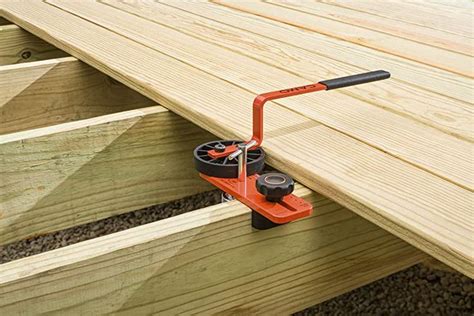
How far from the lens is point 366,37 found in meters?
2.32

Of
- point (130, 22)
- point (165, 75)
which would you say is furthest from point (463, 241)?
point (130, 22)

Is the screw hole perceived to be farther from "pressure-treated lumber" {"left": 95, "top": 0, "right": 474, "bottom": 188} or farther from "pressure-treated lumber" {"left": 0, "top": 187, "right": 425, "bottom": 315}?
"pressure-treated lumber" {"left": 0, "top": 187, "right": 425, "bottom": 315}

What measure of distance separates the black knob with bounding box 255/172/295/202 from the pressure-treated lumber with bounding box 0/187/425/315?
0.15 feet

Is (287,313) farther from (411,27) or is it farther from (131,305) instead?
(411,27)

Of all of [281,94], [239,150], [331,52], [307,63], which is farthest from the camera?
[331,52]

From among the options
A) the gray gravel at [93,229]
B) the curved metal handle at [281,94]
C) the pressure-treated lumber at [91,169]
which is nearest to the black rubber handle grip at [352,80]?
the curved metal handle at [281,94]

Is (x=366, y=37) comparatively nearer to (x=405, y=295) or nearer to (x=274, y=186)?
(x=405, y=295)

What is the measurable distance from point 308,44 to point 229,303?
1133 mm

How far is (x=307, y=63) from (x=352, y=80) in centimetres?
43

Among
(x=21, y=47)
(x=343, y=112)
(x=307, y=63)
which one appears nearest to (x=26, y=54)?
(x=21, y=47)

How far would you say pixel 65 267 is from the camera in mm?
1093

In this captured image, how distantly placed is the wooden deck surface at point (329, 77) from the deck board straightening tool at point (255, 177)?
6 cm

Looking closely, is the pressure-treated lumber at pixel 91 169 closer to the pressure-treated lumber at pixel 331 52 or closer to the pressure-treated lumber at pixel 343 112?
the pressure-treated lumber at pixel 343 112

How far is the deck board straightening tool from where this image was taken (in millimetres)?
1229
